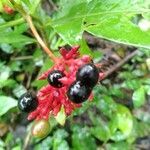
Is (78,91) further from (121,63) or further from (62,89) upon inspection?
(121,63)

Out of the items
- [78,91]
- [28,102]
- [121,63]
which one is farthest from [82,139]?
[78,91]

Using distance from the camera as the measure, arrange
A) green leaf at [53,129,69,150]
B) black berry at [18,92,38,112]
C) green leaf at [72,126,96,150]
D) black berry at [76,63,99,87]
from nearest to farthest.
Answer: black berry at [76,63,99,87] < black berry at [18,92,38,112] < green leaf at [53,129,69,150] < green leaf at [72,126,96,150]

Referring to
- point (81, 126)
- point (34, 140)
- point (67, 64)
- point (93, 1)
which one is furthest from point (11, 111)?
point (67, 64)

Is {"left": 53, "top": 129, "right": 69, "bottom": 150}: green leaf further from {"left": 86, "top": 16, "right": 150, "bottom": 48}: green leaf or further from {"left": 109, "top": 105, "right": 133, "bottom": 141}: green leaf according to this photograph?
{"left": 86, "top": 16, "right": 150, "bottom": 48}: green leaf

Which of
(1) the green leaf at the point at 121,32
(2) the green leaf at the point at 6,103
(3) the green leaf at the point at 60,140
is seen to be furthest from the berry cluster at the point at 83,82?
(3) the green leaf at the point at 60,140

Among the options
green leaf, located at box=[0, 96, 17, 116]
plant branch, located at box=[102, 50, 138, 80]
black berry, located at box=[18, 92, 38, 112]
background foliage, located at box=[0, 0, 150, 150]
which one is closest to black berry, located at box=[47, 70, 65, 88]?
black berry, located at box=[18, 92, 38, 112]

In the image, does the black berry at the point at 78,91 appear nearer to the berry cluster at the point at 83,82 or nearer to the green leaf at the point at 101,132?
the berry cluster at the point at 83,82

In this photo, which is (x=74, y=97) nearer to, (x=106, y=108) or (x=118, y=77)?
(x=106, y=108)
